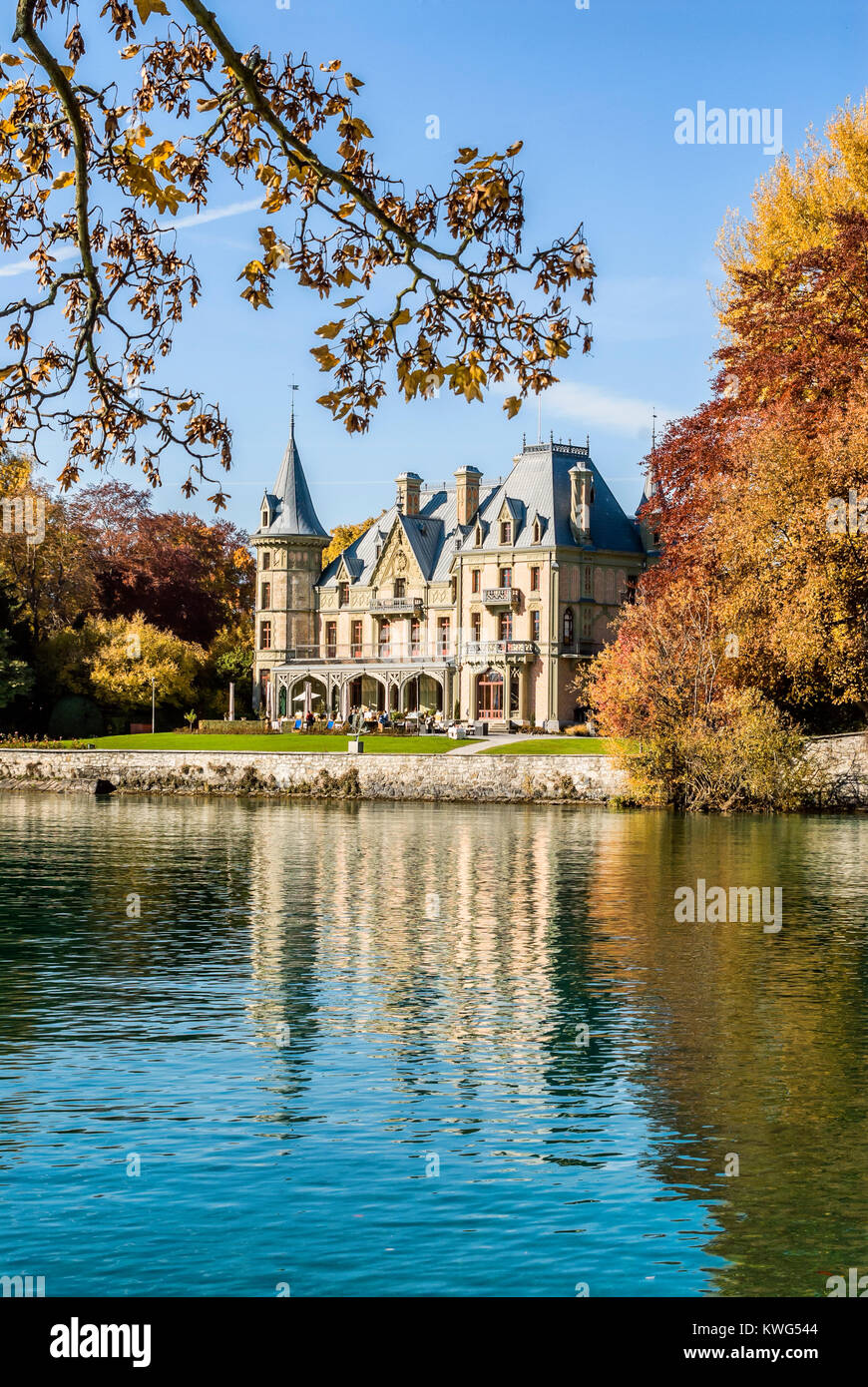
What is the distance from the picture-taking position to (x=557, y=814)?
140ft

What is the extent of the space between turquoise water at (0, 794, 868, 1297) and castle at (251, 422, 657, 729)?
4715 cm

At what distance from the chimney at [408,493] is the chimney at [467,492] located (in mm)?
3479

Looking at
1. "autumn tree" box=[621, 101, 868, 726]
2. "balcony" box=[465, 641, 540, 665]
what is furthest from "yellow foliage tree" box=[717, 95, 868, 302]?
"balcony" box=[465, 641, 540, 665]

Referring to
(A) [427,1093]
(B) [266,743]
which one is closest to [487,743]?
(B) [266,743]

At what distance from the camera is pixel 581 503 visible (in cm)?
7131

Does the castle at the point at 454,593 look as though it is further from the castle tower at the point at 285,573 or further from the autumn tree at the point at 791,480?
the autumn tree at the point at 791,480

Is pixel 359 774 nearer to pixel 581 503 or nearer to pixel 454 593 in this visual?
pixel 581 503

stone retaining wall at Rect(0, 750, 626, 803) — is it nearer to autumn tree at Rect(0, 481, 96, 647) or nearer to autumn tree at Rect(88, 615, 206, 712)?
autumn tree at Rect(88, 615, 206, 712)

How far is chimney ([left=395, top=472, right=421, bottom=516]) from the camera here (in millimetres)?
79688

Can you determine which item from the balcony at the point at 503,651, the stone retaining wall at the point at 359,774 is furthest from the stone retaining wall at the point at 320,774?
the balcony at the point at 503,651

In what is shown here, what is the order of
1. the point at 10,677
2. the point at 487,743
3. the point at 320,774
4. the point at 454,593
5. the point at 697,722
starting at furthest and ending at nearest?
the point at 454,593, the point at 10,677, the point at 487,743, the point at 320,774, the point at 697,722

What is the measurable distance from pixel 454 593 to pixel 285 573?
11.1m

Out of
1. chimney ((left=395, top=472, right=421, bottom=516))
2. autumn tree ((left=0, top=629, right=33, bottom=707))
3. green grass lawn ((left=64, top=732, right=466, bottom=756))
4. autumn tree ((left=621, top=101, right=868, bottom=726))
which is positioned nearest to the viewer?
autumn tree ((left=621, top=101, right=868, bottom=726))
